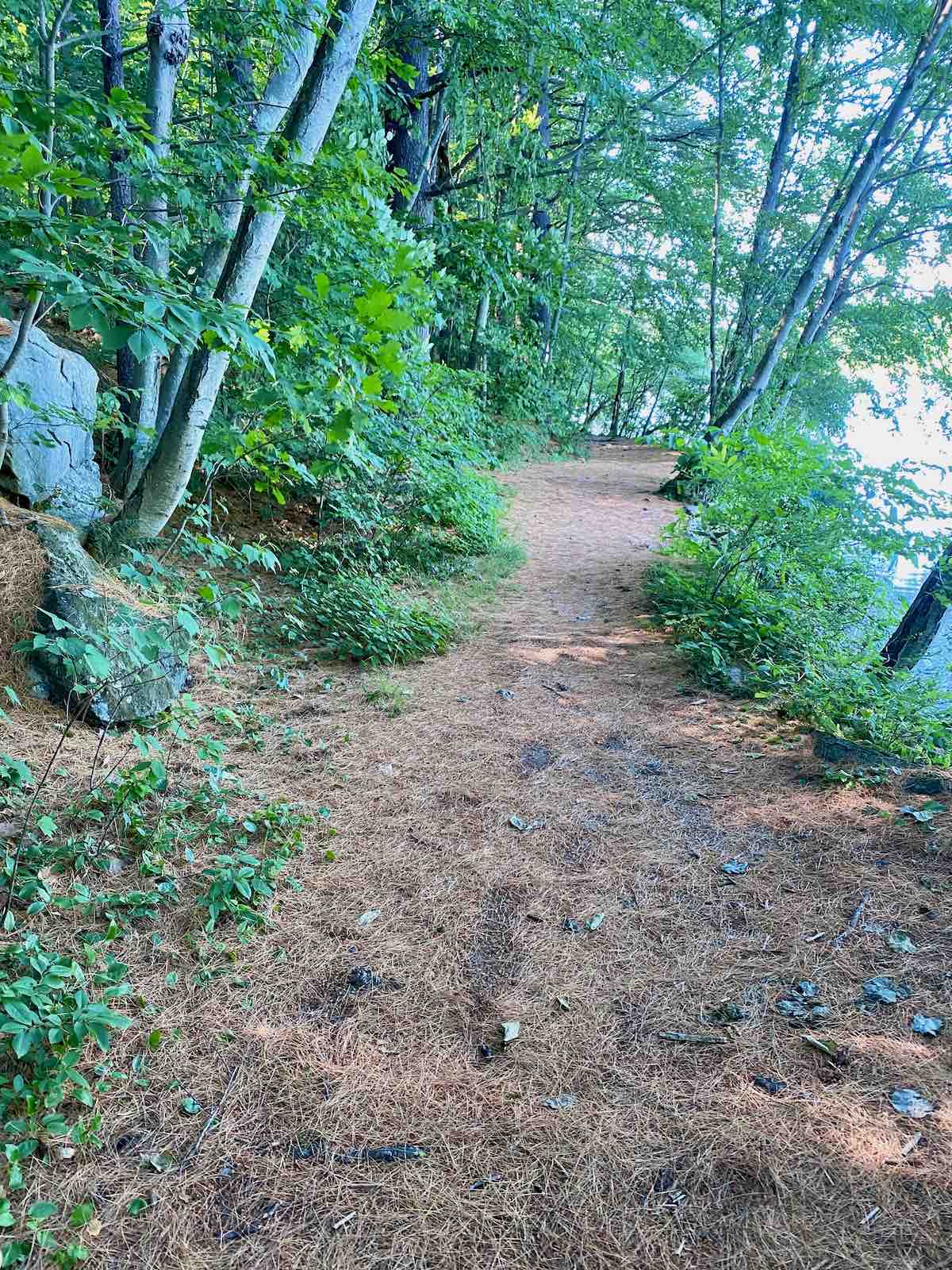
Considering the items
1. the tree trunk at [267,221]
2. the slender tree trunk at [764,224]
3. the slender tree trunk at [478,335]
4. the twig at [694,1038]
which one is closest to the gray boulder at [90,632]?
the tree trunk at [267,221]

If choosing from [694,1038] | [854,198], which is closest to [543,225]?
[854,198]

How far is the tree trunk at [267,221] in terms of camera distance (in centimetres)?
371

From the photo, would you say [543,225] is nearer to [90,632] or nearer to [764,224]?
[764,224]

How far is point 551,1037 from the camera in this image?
209 centimetres

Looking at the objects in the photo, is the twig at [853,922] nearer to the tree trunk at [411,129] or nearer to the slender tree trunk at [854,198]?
the slender tree trunk at [854,198]

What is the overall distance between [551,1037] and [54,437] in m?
3.92


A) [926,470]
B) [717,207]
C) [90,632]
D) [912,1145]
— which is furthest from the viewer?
[717,207]

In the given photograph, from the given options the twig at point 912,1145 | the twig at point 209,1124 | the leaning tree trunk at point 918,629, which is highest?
the leaning tree trunk at point 918,629

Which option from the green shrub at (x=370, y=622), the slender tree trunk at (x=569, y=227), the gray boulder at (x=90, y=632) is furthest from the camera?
the slender tree trunk at (x=569, y=227)

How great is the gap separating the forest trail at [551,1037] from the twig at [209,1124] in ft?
0.04

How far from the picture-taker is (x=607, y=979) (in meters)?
2.31

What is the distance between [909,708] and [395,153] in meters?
8.43

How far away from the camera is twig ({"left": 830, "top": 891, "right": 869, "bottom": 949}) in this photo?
2428mm

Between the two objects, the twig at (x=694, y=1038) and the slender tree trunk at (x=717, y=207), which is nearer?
the twig at (x=694, y=1038)
